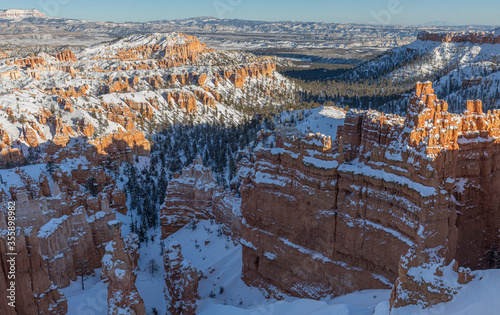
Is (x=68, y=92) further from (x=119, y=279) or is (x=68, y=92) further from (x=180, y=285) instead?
(x=119, y=279)

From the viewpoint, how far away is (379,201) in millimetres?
20656

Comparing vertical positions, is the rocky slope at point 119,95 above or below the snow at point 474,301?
below

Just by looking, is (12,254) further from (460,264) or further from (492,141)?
(492,141)

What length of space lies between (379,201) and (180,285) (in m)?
13.9

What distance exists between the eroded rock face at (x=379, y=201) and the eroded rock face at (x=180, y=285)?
460 centimetres

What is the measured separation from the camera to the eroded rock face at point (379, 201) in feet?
62.7

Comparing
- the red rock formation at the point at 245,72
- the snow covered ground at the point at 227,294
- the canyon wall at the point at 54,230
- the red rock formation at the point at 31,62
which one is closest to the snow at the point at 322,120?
the canyon wall at the point at 54,230

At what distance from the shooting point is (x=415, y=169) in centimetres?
1916

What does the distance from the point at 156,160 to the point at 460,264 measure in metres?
64.9

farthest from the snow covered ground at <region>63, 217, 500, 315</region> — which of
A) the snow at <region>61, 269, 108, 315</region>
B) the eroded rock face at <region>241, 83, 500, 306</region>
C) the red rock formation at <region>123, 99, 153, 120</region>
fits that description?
the red rock formation at <region>123, 99, 153, 120</region>

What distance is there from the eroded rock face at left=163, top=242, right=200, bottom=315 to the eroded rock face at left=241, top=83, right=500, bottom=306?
4603 mm

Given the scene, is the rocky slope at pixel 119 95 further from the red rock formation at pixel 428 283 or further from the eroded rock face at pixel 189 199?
the red rock formation at pixel 428 283

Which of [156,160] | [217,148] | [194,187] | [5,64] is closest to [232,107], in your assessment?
[217,148]

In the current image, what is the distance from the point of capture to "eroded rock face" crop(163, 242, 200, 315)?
85.5 ft
